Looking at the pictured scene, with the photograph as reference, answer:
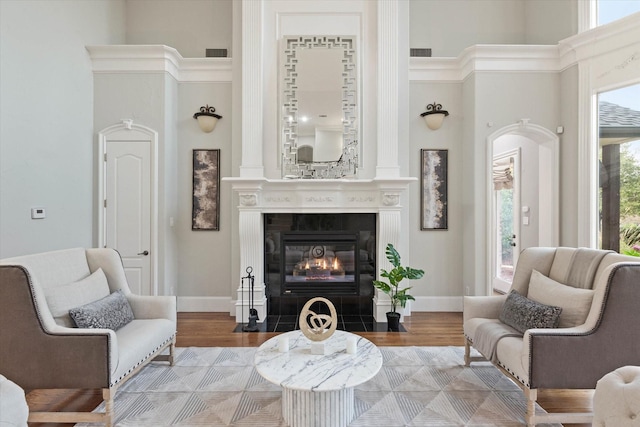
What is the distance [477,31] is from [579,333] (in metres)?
4.30

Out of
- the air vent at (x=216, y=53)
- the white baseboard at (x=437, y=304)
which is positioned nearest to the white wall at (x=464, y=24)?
the air vent at (x=216, y=53)

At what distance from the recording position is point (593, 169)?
389cm

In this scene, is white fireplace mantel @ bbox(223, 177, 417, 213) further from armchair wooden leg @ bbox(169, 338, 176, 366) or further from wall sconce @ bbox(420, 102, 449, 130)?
armchair wooden leg @ bbox(169, 338, 176, 366)

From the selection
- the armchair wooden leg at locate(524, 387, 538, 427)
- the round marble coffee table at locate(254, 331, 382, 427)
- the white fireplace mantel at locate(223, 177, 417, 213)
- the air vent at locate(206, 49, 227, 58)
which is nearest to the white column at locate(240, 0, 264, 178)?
the white fireplace mantel at locate(223, 177, 417, 213)

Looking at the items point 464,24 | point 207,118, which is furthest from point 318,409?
point 464,24

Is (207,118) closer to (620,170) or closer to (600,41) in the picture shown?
(600,41)

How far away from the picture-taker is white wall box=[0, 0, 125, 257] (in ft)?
10.1

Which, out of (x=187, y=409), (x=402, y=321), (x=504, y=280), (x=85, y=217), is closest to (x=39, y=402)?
(x=187, y=409)

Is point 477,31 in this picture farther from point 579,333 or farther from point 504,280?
point 579,333

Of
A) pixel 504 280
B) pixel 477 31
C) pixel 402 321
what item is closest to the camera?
pixel 402 321

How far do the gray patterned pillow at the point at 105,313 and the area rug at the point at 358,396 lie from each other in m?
0.51

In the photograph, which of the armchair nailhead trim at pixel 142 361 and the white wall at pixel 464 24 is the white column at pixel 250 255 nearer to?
the armchair nailhead trim at pixel 142 361

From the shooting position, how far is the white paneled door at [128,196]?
427cm

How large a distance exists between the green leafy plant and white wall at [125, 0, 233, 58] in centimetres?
351
